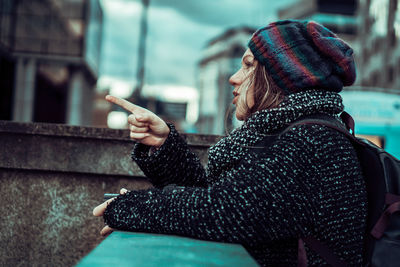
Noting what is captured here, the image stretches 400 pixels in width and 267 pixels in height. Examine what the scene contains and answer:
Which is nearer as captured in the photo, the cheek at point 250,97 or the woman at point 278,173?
the woman at point 278,173

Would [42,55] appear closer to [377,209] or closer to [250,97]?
[250,97]

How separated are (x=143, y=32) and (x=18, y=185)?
15439 mm

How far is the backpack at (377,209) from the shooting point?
188cm

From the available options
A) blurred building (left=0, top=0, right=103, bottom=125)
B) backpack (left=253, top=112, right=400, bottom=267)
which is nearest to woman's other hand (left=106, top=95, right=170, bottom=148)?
backpack (left=253, top=112, right=400, bottom=267)

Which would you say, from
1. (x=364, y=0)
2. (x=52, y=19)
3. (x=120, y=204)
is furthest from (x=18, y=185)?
(x=364, y=0)

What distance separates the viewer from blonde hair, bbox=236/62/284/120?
7.16 feet

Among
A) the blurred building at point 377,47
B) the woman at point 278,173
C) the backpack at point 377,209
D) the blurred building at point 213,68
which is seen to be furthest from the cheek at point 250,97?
the blurred building at point 213,68

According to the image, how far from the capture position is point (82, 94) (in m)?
36.2

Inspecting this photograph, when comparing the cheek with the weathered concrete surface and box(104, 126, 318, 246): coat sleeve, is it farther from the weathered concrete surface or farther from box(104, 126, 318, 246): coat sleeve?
the weathered concrete surface

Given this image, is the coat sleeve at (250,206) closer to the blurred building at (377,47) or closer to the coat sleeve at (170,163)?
the coat sleeve at (170,163)

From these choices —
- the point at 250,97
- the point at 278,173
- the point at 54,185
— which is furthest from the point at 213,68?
the point at 278,173

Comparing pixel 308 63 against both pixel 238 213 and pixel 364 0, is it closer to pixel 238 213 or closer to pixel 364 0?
pixel 238 213

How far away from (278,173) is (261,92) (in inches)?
22.7

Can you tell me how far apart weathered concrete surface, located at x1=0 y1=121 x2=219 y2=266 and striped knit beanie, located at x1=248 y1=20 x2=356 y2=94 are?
1678mm
